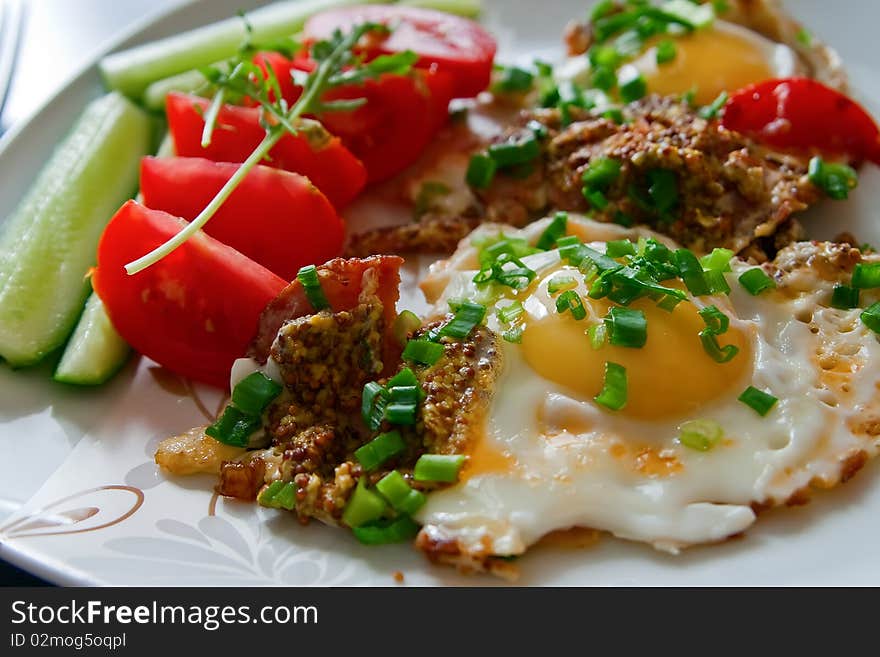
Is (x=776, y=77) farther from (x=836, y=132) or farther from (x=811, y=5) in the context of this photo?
(x=811, y=5)

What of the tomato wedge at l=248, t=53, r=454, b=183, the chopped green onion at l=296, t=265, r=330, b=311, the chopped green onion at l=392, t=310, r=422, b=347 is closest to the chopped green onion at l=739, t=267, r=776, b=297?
the chopped green onion at l=392, t=310, r=422, b=347

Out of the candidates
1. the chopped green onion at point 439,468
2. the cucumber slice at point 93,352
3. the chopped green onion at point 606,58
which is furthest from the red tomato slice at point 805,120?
the cucumber slice at point 93,352

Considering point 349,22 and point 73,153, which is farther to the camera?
point 349,22

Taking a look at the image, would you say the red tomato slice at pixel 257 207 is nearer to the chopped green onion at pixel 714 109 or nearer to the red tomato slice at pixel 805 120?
the chopped green onion at pixel 714 109

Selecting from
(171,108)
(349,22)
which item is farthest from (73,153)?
(349,22)
